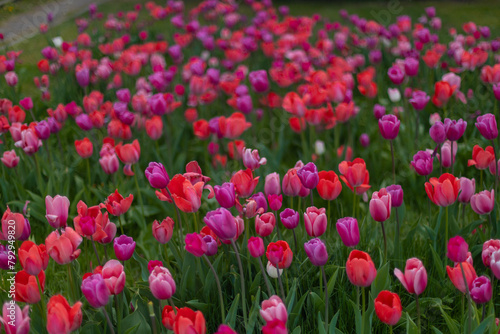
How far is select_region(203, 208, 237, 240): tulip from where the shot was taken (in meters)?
1.49

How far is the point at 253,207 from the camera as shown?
6.00ft

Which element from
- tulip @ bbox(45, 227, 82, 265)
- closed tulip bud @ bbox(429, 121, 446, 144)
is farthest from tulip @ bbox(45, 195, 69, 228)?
closed tulip bud @ bbox(429, 121, 446, 144)

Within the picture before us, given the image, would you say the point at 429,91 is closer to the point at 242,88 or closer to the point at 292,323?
the point at 242,88

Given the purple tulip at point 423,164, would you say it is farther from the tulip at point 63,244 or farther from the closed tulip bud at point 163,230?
the tulip at point 63,244

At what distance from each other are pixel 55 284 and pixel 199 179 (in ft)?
3.30

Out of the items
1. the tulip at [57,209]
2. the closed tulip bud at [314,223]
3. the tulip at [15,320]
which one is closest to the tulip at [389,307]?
the closed tulip bud at [314,223]

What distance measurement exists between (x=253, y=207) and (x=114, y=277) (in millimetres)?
539

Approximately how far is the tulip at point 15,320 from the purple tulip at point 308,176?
0.99 m

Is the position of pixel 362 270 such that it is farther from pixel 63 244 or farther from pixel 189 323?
pixel 63 244

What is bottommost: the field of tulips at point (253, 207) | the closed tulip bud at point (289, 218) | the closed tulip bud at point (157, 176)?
the field of tulips at point (253, 207)

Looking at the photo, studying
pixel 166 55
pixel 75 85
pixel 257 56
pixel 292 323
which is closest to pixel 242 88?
pixel 75 85

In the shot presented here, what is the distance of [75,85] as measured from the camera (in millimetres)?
4516

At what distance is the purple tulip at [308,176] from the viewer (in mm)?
1890

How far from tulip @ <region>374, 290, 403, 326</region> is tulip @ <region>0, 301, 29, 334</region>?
2.92ft
